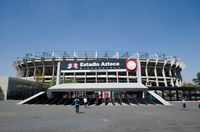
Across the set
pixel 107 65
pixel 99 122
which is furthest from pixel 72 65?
pixel 99 122

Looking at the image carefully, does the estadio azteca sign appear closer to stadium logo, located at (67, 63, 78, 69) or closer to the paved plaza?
stadium logo, located at (67, 63, 78, 69)

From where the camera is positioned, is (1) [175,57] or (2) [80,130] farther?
(1) [175,57]

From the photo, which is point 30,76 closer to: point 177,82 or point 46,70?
point 46,70

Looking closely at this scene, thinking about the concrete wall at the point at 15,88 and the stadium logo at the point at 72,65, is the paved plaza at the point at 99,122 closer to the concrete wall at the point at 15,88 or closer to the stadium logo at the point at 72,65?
the stadium logo at the point at 72,65

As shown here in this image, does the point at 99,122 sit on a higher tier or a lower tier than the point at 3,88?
lower

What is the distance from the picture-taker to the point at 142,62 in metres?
76.7

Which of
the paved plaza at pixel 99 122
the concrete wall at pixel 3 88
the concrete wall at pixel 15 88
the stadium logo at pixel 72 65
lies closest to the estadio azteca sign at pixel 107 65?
the stadium logo at pixel 72 65

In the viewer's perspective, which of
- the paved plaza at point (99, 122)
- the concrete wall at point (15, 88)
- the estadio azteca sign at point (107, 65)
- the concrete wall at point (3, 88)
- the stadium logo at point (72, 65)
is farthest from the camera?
the concrete wall at point (15, 88)

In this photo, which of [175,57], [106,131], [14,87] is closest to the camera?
[106,131]

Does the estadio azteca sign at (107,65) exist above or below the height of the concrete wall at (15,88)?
above

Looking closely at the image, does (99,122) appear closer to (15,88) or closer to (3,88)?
(3,88)

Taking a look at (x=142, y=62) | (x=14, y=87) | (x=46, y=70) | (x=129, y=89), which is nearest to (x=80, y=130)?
(x=129, y=89)

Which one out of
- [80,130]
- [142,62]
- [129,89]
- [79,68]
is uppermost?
[142,62]

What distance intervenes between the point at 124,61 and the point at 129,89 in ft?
18.7
